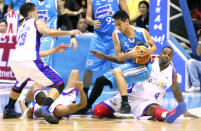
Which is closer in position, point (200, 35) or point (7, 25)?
point (200, 35)

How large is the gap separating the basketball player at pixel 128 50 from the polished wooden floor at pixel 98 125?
1.91 feet

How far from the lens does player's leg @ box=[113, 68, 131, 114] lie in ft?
20.7

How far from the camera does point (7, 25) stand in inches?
493

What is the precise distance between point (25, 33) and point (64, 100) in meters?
1.05

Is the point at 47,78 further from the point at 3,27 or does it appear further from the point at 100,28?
the point at 3,27

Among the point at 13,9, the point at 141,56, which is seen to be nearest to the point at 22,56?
the point at 141,56

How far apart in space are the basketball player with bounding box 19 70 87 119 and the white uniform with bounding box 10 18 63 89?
0.59 feet

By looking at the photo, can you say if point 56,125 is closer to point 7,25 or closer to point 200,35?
point 200,35

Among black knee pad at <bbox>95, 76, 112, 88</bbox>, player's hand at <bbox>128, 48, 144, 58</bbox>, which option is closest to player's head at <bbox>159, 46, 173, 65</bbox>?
player's hand at <bbox>128, 48, 144, 58</bbox>

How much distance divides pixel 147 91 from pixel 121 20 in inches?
43.5

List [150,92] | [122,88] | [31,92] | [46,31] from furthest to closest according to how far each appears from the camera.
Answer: [31,92], [150,92], [122,88], [46,31]

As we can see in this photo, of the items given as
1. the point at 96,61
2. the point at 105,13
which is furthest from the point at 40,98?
the point at 105,13

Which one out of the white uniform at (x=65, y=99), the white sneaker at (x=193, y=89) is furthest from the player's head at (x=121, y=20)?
the white sneaker at (x=193, y=89)

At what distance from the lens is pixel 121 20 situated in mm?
6715
